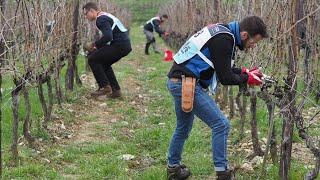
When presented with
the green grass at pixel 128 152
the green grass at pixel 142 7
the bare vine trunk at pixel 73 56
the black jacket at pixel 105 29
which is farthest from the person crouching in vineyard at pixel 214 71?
the green grass at pixel 142 7

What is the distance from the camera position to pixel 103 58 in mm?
10016

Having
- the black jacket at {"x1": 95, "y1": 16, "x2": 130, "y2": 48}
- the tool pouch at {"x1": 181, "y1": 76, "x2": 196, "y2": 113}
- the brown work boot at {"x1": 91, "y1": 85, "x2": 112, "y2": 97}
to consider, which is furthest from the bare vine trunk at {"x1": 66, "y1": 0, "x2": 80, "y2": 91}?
the tool pouch at {"x1": 181, "y1": 76, "x2": 196, "y2": 113}

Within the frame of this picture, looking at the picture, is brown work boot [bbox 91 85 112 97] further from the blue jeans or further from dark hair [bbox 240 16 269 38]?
dark hair [bbox 240 16 269 38]

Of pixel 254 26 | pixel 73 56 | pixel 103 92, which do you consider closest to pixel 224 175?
pixel 254 26

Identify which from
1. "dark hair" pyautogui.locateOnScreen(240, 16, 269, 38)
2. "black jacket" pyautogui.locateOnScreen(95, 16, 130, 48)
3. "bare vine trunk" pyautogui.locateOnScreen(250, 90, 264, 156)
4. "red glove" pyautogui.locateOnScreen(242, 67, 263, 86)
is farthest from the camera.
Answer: "black jacket" pyautogui.locateOnScreen(95, 16, 130, 48)

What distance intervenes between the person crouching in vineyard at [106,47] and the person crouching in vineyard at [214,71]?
486 centimetres

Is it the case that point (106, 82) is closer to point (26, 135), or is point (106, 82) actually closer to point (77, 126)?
point (77, 126)

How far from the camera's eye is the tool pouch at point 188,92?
16.0ft

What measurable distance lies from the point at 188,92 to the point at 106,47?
5.35 meters

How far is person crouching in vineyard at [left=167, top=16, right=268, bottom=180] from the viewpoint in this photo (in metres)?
4.72

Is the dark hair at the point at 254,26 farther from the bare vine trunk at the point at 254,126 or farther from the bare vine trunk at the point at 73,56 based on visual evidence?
the bare vine trunk at the point at 73,56

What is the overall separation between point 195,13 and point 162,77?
2051 mm

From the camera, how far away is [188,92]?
16.0 ft

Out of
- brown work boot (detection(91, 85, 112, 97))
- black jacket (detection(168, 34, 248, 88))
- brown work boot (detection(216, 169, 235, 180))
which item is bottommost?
brown work boot (detection(216, 169, 235, 180))
